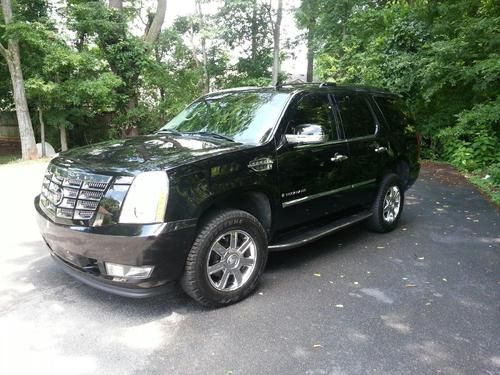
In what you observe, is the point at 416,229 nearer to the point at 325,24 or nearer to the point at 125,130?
the point at 125,130

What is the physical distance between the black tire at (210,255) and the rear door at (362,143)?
5.39 feet

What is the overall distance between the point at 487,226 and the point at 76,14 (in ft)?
46.4

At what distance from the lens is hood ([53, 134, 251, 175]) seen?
10.5ft

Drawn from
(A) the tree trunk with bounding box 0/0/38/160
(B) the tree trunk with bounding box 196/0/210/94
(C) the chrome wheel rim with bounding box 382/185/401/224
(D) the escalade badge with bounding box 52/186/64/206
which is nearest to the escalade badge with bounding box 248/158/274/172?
(D) the escalade badge with bounding box 52/186/64/206

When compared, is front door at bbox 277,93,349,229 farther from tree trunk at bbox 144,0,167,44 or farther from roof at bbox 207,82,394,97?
tree trunk at bbox 144,0,167,44

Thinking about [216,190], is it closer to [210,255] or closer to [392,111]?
[210,255]

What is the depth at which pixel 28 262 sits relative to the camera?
446 cm

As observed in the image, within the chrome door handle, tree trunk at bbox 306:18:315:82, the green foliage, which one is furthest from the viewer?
tree trunk at bbox 306:18:315:82

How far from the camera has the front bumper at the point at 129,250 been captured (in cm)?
305

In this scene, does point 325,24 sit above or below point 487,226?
above

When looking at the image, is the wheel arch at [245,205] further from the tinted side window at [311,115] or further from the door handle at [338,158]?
the door handle at [338,158]

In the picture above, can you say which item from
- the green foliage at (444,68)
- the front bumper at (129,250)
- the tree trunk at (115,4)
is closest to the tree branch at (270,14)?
the green foliage at (444,68)

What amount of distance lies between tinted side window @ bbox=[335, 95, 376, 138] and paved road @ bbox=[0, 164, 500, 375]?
140 centimetres

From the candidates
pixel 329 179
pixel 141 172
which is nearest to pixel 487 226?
pixel 329 179
